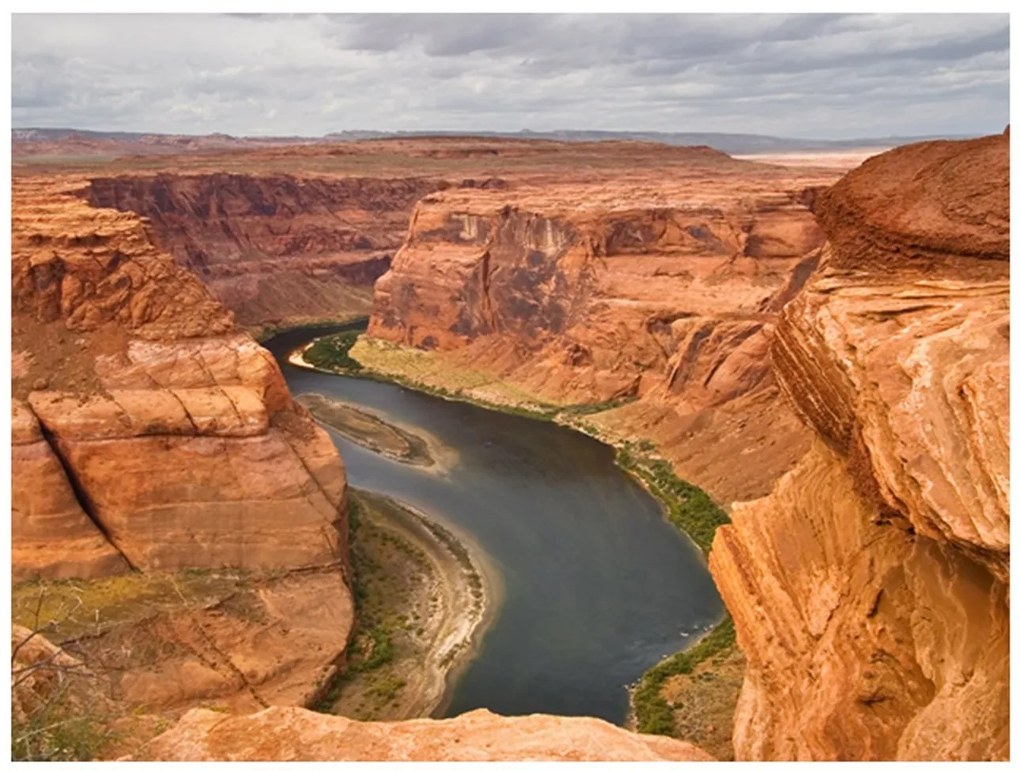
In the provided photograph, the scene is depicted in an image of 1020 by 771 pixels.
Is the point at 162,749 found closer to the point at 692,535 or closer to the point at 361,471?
the point at 692,535

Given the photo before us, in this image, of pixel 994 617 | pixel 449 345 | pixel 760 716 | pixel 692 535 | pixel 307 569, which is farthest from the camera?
pixel 449 345

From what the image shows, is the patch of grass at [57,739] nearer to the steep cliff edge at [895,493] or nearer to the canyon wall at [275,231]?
the steep cliff edge at [895,493]

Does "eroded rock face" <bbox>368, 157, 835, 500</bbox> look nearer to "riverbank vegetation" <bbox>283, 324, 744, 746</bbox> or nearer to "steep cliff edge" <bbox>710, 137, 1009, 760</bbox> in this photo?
"riverbank vegetation" <bbox>283, 324, 744, 746</bbox>

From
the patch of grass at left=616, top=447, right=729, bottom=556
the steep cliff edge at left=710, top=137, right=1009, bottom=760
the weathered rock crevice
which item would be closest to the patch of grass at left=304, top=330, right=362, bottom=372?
the patch of grass at left=616, top=447, right=729, bottom=556

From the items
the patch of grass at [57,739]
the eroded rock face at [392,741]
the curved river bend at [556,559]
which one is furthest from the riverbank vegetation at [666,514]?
the patch of grass at [57,739]

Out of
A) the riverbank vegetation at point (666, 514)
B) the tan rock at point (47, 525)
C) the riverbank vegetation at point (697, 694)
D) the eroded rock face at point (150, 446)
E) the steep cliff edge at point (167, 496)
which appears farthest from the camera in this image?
the eroded rock face at point (150, 446)

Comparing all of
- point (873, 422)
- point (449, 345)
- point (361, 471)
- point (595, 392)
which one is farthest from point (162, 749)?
point (449, 345)

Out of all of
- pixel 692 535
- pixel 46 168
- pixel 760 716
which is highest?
pixel 46 168
